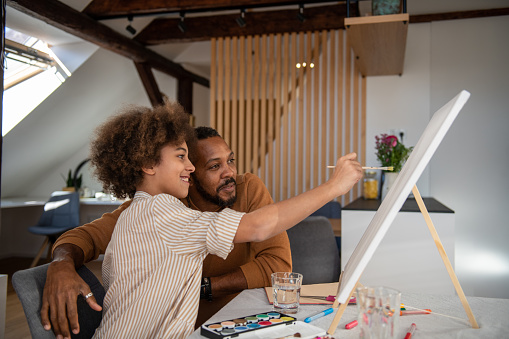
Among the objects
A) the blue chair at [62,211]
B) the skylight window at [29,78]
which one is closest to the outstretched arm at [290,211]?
the skylight window at [29,78]

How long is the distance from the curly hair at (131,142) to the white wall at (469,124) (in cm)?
343

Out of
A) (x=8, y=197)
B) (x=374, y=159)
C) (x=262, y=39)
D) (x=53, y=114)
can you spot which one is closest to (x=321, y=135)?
(x=374, y=159)

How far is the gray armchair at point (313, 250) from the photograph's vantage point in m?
2.47

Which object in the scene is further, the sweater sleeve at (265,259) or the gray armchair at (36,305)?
the sweater sleeve at (265,259)

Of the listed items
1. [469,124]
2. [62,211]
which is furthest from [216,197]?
[62,211]

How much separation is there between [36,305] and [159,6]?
3.80 m

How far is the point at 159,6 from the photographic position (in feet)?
14.6

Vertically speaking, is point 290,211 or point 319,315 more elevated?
point 290,211

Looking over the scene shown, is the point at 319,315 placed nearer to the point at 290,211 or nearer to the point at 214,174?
the point at 290,211

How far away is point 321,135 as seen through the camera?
4.85 m

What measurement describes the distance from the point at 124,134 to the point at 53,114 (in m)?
4.96

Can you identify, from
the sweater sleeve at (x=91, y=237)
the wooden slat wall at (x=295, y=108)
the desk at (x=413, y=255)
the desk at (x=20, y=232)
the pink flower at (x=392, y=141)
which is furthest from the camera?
the desk at (x=20, y=232)

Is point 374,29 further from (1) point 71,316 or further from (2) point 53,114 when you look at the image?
(2) point 53,114

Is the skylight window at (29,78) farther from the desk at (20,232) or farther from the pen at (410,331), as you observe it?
the pen at (410,331)
